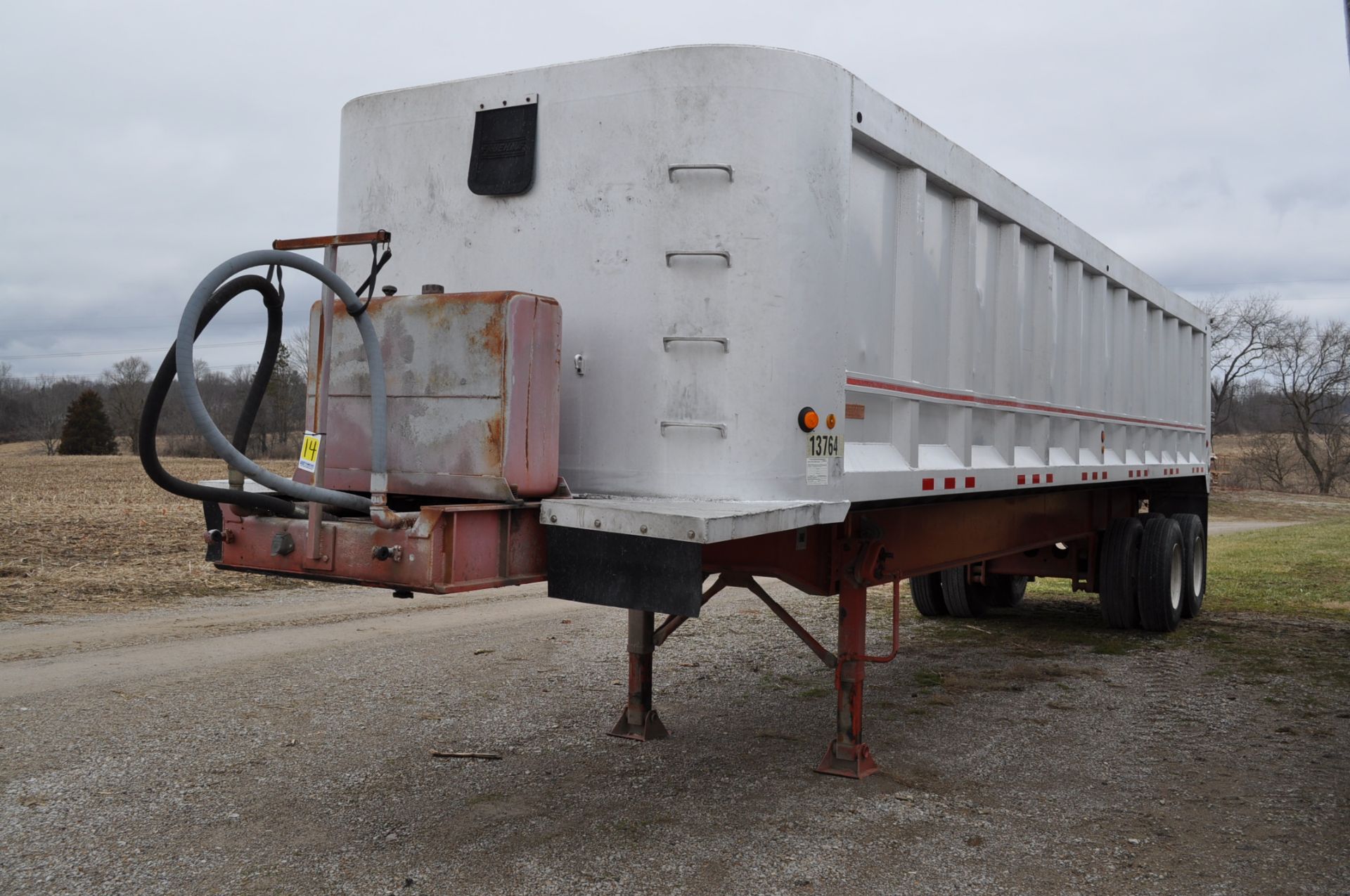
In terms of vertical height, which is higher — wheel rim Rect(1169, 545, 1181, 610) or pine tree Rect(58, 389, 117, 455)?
pine tree Rect(58, 389, 117, 455)

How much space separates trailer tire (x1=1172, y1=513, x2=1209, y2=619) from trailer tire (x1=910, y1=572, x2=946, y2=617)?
2.17 m

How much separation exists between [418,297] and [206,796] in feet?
8.14

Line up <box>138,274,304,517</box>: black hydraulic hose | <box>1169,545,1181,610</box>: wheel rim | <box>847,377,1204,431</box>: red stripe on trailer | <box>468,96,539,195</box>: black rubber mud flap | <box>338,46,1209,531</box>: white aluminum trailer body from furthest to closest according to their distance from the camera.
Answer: <box>1169,545,1181,610</box>: wheel rim < <box>847,377,1204,431</box>: red stripe on trailer < <box>468,96,539,195</box>: black rubber mud flap < <box>338,46,1209,531</box>: white aluminum trailer body < <box>138,274,304,517</box>: black hydraulic hose

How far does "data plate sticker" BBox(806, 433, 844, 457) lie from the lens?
4391 mm

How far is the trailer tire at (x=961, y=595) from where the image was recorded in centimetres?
1080

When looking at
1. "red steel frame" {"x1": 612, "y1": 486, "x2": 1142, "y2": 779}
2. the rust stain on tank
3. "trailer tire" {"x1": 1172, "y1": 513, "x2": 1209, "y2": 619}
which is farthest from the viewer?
"trailer tire" {"x1": 1172, "y1": 513, "x2": 1209, "y2": 619}

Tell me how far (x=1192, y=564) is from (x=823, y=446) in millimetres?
7616

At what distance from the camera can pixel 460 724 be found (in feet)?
21.0

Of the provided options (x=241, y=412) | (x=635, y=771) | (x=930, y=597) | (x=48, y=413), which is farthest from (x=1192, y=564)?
(x=48, y=413)

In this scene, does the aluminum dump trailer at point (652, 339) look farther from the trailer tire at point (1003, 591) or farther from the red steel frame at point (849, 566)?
the trailer tire at point (1003, 591)

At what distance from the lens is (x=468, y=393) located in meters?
4.12

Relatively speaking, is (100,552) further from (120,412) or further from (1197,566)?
(120,412)

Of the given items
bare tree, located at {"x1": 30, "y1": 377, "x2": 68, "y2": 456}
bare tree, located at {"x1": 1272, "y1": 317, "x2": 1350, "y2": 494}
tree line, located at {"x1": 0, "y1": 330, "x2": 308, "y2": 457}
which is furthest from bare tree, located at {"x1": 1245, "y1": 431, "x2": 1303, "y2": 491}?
bare tree, located at {"x1": 30, "y1": 377, "x2": 68, "y2": 456}

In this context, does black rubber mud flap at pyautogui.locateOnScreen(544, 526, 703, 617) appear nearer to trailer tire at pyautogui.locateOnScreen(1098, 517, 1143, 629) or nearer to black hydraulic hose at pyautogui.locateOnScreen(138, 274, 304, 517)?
black hydraulic hose at pyautogui.locateOnScreen(138, 274, 304, 517)
